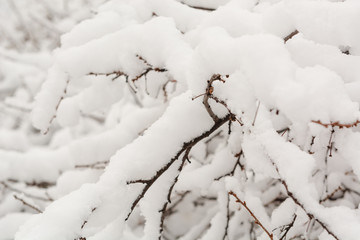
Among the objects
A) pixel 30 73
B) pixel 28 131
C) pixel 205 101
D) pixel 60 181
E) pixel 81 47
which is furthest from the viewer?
pixel 28 131

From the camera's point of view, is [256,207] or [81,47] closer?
[81,47]

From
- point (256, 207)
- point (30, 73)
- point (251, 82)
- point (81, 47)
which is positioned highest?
point (251, 82)

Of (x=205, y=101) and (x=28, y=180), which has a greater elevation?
(x=205, y=101)

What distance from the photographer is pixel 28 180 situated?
9.25ft

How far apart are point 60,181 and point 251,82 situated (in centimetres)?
175

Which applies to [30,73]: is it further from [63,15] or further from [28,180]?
[28,180]

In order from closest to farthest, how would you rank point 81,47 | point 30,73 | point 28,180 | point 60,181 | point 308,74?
point 308,74 → point 81,47 → point 60,181 → point 28,180 → point 30,73

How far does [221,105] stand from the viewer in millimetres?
1424

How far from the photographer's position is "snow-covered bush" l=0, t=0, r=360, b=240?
104 centimetres

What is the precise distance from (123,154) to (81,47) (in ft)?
2.10

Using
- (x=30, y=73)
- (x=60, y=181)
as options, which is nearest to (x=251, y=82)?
(x=60, y=181)

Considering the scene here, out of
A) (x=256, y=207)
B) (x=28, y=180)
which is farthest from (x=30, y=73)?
(x=256, y=207)

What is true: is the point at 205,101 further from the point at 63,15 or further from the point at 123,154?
the point at 63,15

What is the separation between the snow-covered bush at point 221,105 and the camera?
104 centimetres
